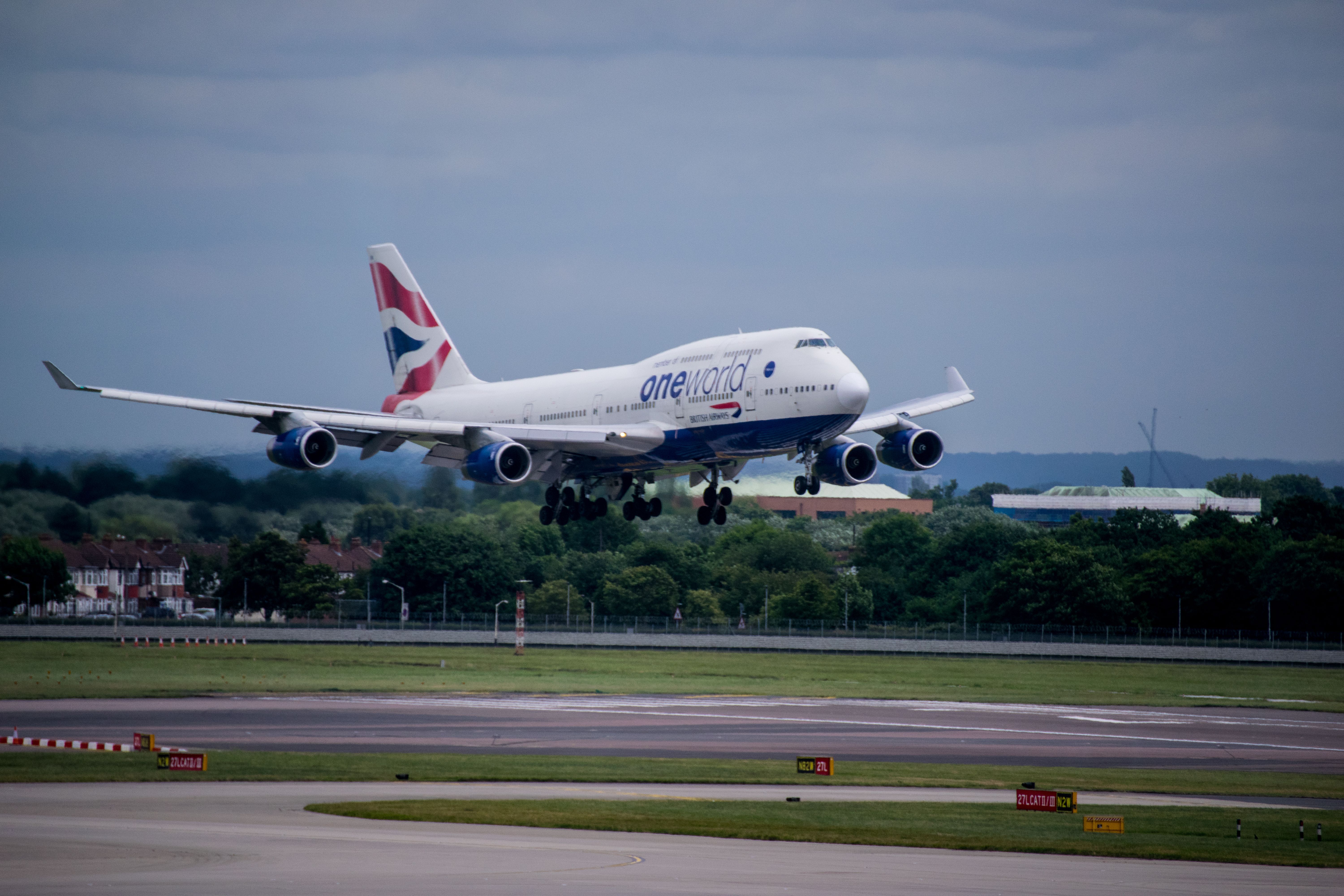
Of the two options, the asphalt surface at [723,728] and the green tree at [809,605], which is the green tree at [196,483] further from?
the green tree at [809,605]

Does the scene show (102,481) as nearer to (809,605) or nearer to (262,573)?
(262,573)

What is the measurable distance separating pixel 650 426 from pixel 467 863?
113 feet

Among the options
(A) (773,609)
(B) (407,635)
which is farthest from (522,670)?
(A) (773,609)

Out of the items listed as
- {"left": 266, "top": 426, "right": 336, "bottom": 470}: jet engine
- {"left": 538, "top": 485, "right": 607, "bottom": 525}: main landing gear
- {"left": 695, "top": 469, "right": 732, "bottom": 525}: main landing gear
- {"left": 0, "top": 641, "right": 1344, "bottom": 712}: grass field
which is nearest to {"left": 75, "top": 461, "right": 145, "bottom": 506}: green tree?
{"left": 0, "top": 641, "right": 1344, "bottom": 712}: grass field

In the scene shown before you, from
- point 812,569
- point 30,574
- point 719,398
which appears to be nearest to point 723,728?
point 719,398

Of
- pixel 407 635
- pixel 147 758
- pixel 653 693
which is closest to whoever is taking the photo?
pixel 147 758

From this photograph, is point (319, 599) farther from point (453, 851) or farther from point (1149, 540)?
point (453, 851)

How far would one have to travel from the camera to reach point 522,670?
104 metres

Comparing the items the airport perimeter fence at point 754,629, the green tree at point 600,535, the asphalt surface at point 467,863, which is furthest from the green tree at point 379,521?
the green tree at point 600,535

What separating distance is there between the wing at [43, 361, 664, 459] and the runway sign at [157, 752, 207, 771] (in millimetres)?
20112

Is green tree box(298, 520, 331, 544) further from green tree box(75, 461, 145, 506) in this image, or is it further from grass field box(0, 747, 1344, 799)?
grass field box(0, 747, 1344, 799)

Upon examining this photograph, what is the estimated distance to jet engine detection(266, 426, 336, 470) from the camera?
62781 mm

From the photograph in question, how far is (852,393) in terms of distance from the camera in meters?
58.0

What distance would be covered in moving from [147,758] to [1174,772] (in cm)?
3644
